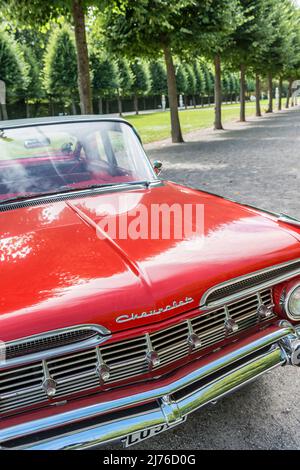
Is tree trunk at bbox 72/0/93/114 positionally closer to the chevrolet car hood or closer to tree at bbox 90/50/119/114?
the chevrolet car hood

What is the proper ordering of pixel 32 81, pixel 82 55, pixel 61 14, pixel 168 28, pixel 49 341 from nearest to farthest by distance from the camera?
pixel 49 341
pixel 82 55
pixel 61 14
pixel 168 28
pixel 32 81

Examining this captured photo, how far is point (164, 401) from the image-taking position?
1.90m

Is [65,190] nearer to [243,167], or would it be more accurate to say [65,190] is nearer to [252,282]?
[252,282]

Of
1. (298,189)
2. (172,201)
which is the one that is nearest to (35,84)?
(298,189)

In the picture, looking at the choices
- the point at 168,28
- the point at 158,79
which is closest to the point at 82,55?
the point at 168,28

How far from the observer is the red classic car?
5.76 ft

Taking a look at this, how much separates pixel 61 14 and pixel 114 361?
10.2 m

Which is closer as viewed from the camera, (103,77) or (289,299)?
(289,299)

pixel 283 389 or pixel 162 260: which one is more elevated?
pixel 162 260

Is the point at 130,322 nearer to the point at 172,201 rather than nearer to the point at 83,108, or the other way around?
the point at 172,201

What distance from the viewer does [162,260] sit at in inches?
80.7

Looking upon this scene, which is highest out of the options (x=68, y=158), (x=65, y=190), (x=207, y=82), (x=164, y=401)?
(x=207, y=82)

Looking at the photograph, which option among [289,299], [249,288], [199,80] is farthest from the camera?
[199,80]
